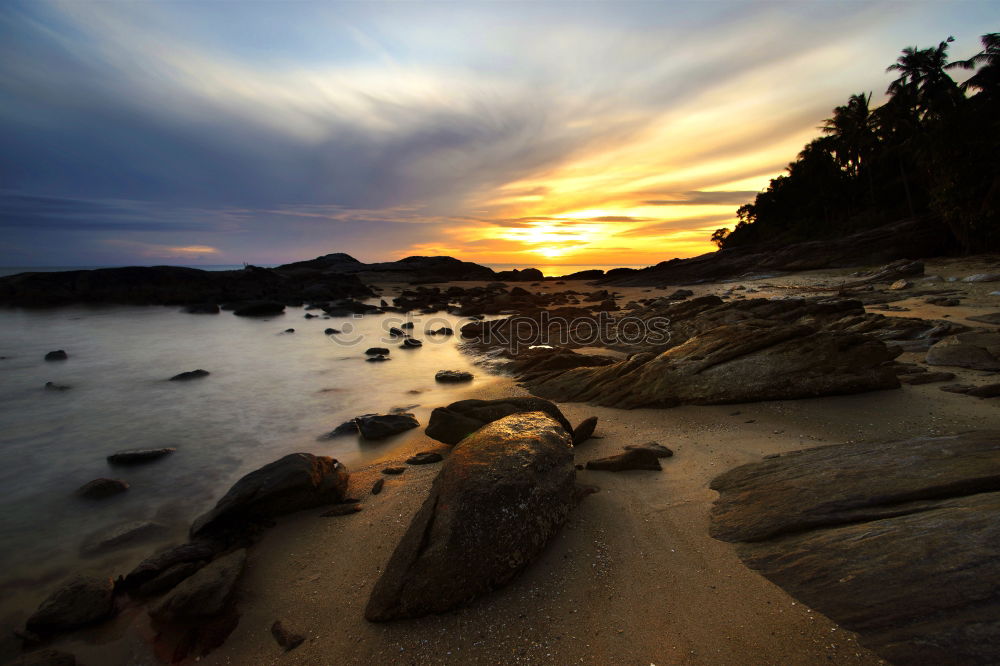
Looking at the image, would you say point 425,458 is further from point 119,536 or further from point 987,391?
point 987,391

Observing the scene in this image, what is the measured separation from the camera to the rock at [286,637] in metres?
3.21

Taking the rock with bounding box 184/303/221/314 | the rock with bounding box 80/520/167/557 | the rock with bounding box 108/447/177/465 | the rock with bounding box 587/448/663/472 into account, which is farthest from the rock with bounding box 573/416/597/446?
the rock with bounding box 184/303/221/314

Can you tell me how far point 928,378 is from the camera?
6332 millimetres

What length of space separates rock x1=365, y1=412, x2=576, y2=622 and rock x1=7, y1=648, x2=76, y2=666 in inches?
96.7

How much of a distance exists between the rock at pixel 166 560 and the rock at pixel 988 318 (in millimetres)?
15299

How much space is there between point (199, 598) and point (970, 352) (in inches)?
429

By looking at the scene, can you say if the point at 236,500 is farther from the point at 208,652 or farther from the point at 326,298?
the point at 326,298

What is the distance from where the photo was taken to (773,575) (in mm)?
3107

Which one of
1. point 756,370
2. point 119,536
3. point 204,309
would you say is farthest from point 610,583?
point 204,309

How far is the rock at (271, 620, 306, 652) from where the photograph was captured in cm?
321

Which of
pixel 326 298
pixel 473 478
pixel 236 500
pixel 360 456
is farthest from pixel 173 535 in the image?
pixel 326 298

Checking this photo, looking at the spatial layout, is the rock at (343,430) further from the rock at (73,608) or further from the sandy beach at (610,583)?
the rock at (73,608)

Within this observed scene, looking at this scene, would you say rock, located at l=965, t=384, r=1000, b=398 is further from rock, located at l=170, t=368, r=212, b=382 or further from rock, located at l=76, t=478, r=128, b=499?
rock, located at l=170, t=368, r=212, b=382

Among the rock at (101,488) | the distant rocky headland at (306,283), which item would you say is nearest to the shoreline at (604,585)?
the rock at (101,488)
